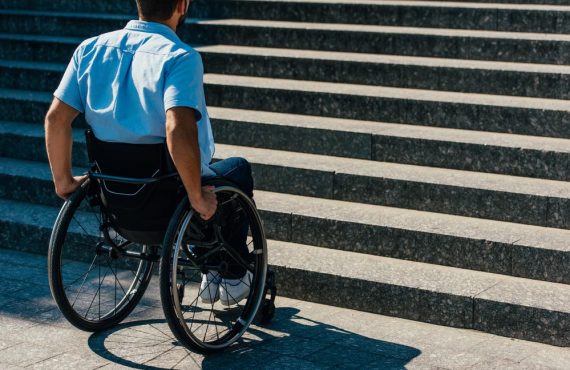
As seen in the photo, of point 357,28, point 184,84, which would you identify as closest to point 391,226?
point 184,84

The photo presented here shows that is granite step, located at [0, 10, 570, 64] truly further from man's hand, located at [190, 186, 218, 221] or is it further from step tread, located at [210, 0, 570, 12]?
man's hand, located at [190, 186, 218, 221]

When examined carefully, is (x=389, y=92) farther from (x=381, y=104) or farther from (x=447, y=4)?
(x=447, y=4)

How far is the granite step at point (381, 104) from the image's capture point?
6.50 meters

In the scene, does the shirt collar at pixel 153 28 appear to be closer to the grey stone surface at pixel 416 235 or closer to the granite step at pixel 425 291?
the granite step at pixel 425 291

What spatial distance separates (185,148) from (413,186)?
6.63 ft

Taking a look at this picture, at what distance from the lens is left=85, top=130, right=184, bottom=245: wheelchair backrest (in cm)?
466

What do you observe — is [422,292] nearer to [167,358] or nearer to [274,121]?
[167,358]

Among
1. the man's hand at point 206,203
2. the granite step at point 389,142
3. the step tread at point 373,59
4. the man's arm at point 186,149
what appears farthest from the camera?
the step tread at point 373,59

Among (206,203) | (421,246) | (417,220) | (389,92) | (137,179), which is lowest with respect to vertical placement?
(421,246)

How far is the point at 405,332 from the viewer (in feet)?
17.3

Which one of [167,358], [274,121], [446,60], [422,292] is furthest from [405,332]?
[446,60]

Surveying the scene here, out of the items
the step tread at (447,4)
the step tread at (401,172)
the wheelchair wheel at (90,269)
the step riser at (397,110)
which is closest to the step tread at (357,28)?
the step tread at (447,4)

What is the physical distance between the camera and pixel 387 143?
258 inches

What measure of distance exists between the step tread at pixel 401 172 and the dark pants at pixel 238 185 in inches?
53.5
